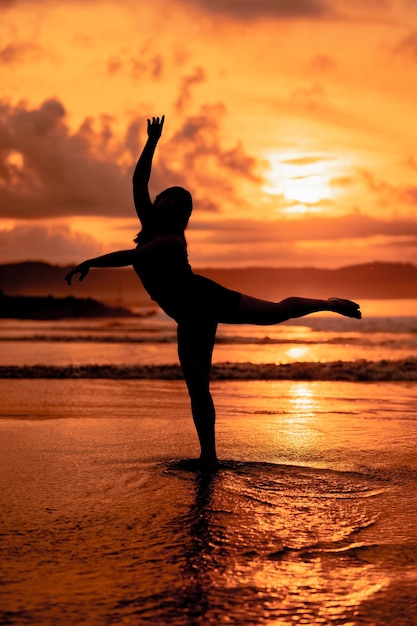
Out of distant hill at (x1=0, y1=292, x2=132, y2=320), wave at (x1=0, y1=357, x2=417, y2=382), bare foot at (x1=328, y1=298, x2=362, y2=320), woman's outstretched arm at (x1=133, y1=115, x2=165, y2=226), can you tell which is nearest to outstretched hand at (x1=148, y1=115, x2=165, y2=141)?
woman's outstretched arm at (x1=133, y1=115, x2=165, y2=226)

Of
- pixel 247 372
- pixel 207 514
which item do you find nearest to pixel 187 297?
pixel 207 514

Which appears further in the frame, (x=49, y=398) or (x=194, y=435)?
(x=49, y=398)

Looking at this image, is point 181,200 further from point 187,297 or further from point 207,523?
point 207,523

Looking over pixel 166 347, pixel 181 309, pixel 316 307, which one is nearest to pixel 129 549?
pixel 181 309

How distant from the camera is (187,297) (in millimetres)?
5336

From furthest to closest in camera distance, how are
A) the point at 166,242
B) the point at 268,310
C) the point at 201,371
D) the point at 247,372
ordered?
the point at 247,372, the point at 201,371, the point at 268,310, the point at 166,242

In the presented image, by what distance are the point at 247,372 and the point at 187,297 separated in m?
9.81

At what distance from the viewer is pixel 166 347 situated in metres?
24.7

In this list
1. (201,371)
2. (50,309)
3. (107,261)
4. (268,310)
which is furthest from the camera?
(50,309)

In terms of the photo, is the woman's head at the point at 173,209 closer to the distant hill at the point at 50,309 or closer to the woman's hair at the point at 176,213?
the woman's hair at the point at 176,213

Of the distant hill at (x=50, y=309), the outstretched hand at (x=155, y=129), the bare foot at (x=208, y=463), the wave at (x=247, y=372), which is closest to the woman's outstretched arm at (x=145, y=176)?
the outstretched hand at (x=155, y=129)

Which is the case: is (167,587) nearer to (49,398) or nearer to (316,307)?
(316,307)

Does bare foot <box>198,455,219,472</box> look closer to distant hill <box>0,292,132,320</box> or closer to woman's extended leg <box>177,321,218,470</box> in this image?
woman's extended leg <box>177,321,218,470</box>

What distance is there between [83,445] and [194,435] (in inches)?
43.3
